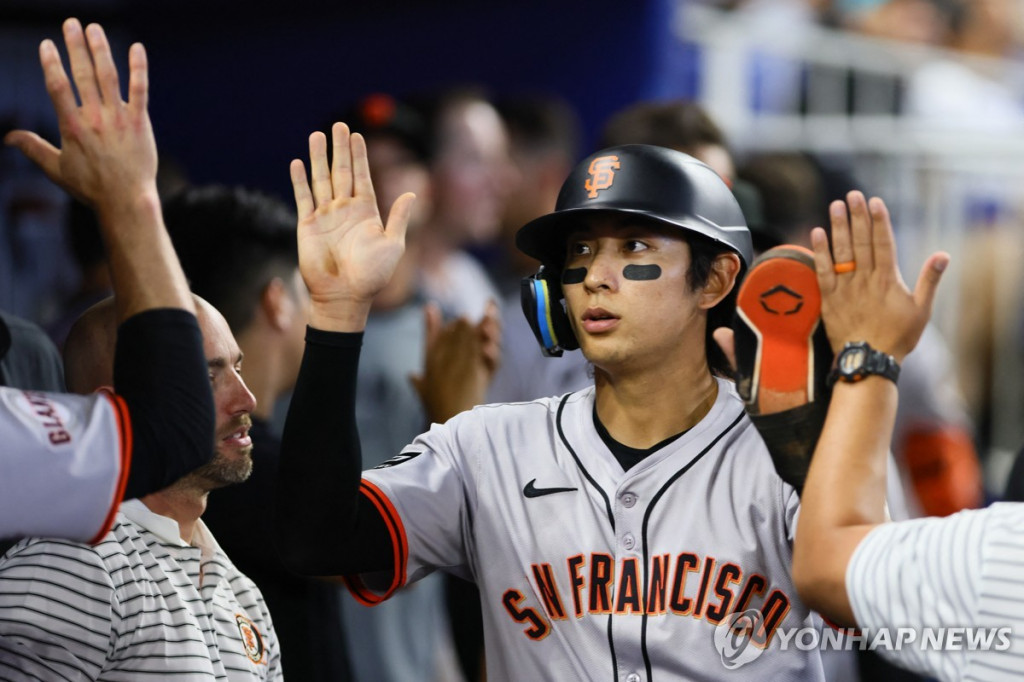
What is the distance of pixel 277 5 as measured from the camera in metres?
6.14

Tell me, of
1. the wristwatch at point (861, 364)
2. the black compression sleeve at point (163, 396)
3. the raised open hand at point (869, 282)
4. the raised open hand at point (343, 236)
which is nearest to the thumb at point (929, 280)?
the raised open hand at point (869, 282)

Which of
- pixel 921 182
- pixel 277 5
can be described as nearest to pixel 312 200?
pixel 277 5

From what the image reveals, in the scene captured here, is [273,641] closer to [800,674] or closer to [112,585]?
[112,585]

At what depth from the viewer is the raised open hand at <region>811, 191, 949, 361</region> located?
2.13 m

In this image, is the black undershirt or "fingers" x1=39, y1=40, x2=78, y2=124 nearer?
"fingers" x1=39, y1=40, x2=78, y2=124

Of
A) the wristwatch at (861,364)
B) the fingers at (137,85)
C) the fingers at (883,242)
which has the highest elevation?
the fingers at (137,85)

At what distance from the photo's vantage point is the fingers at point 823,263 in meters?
2.15

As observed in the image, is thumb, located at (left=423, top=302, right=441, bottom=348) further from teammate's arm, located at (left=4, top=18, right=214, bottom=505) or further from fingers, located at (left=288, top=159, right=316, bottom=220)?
teammate's arm, located at (left=4, top=18, right=214, bottom=505)

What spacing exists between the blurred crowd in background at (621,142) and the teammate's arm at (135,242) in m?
1.00

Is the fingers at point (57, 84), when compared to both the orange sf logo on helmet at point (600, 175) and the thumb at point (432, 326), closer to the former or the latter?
the orange sf logo on helmet at point (600, 175)

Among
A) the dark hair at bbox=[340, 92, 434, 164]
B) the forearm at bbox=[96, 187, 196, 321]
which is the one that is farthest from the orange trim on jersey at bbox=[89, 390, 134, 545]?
the dark hair at bbox=[340, 92, 434, 164]

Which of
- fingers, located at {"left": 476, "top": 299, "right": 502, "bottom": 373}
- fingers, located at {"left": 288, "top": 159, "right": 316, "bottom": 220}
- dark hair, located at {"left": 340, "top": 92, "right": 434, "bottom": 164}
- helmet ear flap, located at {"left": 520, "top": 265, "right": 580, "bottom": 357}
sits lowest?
fingers, located at {"left": 476, "top": 299, "right": 502, "bottom": 373}

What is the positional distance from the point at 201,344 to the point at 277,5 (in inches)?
174

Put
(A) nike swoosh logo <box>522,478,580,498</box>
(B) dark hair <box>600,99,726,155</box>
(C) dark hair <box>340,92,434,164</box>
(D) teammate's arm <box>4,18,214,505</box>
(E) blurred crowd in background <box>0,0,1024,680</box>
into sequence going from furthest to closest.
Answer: (C) dark hair <box>340,92,434,164</box> < (B) dark hair <box>600,99,726,155</box> < (E) blurred crowd in background <box>0,0,1024,680</box> < (A) nike swoosh logo <box>522,478,580,498</box> < (D) teammate's arm <box>4,18,214,505</box>
